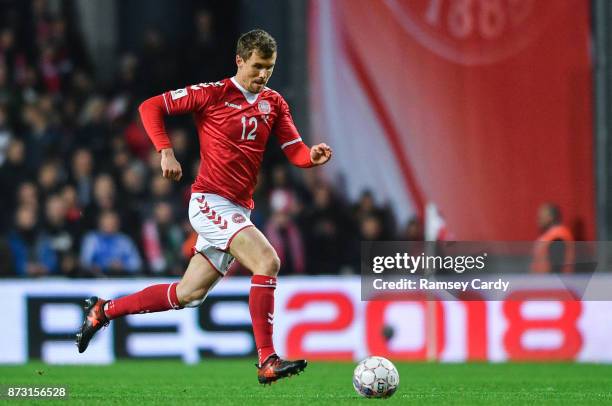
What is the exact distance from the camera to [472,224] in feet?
43.8

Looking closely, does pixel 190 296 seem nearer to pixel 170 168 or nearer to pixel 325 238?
pixel 170 168

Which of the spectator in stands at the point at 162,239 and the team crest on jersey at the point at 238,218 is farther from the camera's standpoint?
the spectator in stands at the point at 162,239

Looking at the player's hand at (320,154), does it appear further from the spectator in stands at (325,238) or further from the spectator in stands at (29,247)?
the spectator in stands at (325,238)

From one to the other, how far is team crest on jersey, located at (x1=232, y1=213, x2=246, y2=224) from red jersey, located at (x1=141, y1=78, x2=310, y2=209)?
0.11 metres

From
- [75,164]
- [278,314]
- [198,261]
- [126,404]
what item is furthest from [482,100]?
[126,404]

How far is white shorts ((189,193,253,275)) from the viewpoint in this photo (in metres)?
7.54

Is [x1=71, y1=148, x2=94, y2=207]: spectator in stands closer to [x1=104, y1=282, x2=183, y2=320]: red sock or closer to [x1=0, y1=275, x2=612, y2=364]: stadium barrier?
[x1=0, y1=275, x2=612, y2=364]: stadium barrier

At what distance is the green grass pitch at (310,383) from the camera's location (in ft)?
24.2

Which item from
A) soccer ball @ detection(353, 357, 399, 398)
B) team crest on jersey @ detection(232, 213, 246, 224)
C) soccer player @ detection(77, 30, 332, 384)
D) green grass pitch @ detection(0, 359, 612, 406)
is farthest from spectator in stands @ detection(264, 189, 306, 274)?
soccer ball @ detection(353, 357, 399, 398)

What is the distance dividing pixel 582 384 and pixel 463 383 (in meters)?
0.80

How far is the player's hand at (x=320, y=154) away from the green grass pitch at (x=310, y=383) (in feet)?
4.41

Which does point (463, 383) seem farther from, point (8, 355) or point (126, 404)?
point (8, 355)

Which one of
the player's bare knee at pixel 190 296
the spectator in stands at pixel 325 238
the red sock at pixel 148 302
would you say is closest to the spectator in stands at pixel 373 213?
the spectator in stands at pixel 325 238

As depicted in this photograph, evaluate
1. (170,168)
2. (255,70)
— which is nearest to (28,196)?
(255,70)
